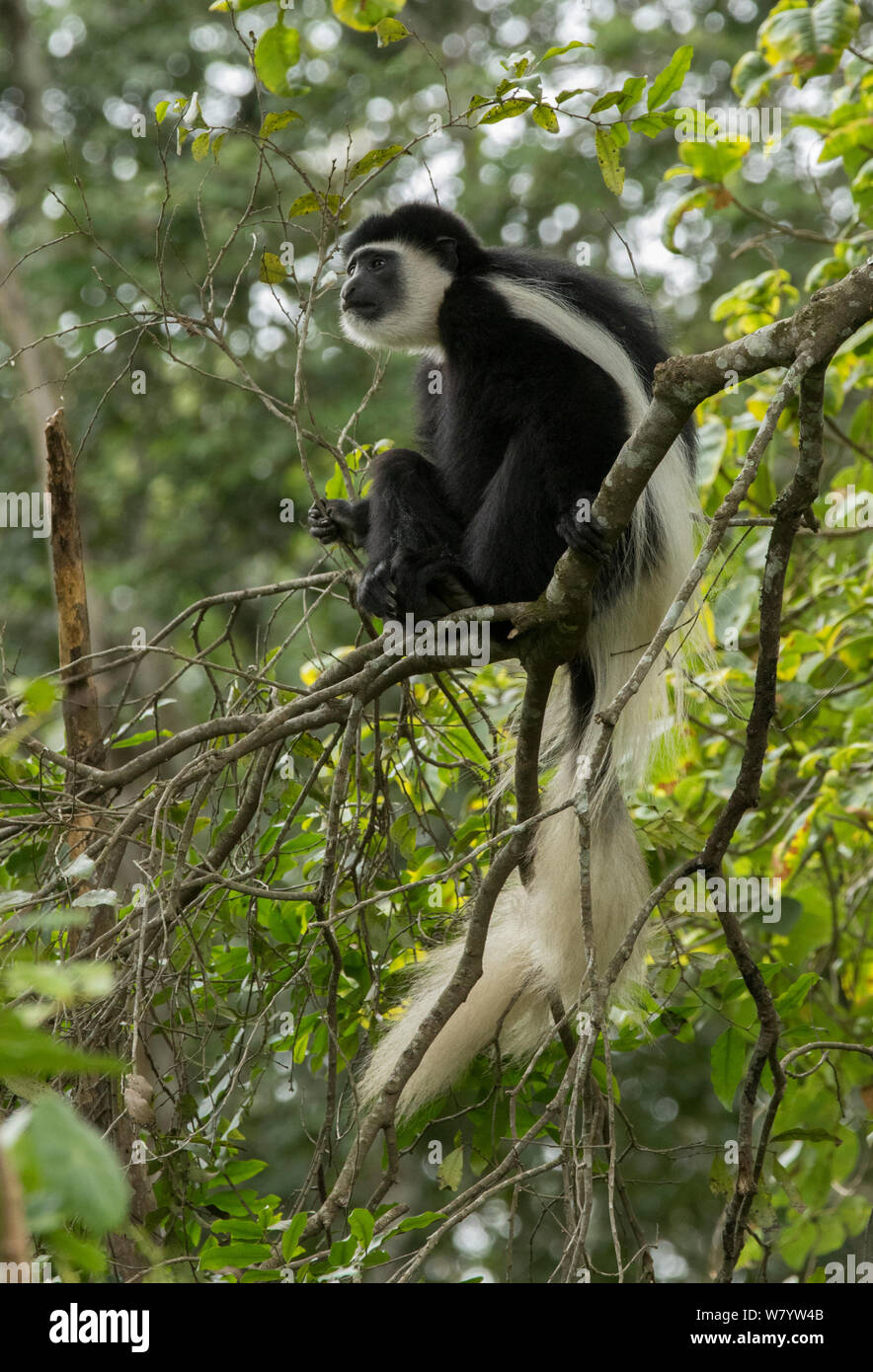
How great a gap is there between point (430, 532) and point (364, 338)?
0.62 metres

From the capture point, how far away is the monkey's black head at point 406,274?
9.23 ft

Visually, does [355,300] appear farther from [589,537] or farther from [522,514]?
[589,537]

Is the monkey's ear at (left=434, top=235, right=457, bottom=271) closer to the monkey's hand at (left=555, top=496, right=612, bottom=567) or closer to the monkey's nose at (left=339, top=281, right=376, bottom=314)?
the monkey's nose at (left=339, top=281, right=376, bottom=314)

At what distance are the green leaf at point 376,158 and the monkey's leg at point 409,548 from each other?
699mm

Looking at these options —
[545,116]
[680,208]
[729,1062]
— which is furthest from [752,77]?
[729,1062]

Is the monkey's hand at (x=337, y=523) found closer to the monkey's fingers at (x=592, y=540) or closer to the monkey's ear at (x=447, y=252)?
the monkey's ear at (x=447, y=252)

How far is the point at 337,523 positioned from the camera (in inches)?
108

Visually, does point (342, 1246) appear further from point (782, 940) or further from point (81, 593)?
point (782, 940)

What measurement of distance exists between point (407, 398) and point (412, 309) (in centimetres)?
438

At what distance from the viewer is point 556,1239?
6.82 meters

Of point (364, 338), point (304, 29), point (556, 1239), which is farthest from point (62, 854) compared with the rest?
point (304, 29)

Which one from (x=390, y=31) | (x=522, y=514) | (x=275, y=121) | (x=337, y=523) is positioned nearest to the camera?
(x=390, y=31)

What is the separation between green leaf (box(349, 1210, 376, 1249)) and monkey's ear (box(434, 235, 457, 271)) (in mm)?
2051
